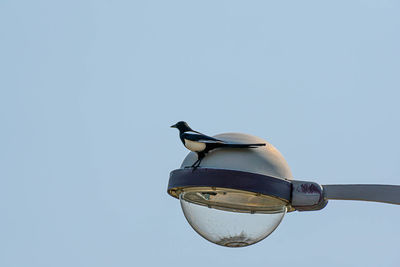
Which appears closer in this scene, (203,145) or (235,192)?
(235,192)

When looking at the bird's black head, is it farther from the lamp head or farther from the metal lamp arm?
the metal lamp arm

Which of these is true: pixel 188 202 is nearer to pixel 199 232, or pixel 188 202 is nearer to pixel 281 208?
pixel 199 232

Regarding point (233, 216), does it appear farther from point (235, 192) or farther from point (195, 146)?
point (195, 146)

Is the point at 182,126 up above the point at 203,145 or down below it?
above

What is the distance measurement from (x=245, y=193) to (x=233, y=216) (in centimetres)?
36

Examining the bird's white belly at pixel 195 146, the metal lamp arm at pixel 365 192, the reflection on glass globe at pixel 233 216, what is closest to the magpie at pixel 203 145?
the bird's white belly at pixel 195 146

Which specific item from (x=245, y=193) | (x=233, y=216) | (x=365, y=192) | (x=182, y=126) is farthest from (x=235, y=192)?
(x=182, y=126)

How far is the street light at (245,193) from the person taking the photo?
4.77 m

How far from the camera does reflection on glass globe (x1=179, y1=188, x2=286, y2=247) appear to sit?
16.7ft

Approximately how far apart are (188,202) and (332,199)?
935 millimetres

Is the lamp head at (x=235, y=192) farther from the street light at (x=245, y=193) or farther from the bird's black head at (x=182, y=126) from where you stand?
the bird's black head at (x=182, y=126)

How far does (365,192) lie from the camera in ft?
15.6

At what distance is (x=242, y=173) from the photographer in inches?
188

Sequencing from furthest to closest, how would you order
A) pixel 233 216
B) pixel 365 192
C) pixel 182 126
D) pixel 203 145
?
pixel 182 126 < pixel 233 216 < pixel 203 145 < pixel 365 192
